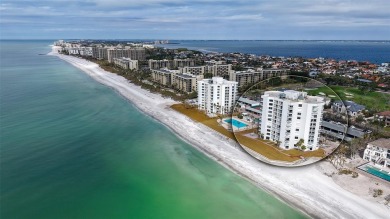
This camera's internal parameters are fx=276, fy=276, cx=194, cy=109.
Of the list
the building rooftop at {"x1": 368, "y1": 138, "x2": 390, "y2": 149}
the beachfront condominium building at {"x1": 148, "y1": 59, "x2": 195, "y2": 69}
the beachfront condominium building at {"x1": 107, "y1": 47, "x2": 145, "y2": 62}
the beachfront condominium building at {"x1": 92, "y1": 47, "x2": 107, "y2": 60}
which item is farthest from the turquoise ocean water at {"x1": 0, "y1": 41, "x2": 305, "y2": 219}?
the beachfront condominium building at {"x1": 92, "y1": 47, "x2": 107, "y2": 60}

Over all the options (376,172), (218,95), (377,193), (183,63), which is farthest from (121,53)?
(377,193)

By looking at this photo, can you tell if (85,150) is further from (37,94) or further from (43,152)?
(37,94)

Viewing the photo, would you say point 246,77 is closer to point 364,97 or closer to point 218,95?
point 364,97

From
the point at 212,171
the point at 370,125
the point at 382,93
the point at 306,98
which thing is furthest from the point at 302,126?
the point at 382,93

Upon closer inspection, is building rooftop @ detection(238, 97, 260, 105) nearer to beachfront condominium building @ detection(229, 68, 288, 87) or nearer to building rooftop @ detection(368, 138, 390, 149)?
beachfront condominium building @ detection(229, 68, 288, 87)

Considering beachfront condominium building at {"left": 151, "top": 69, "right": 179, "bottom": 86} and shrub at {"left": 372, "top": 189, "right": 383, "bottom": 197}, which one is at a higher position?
beachfront condominium building at {"left": 151, "top": 69, "right": 179, "bottom": 86}

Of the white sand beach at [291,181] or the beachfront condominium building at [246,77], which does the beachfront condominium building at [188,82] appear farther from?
the white sand beach at [291,181]
